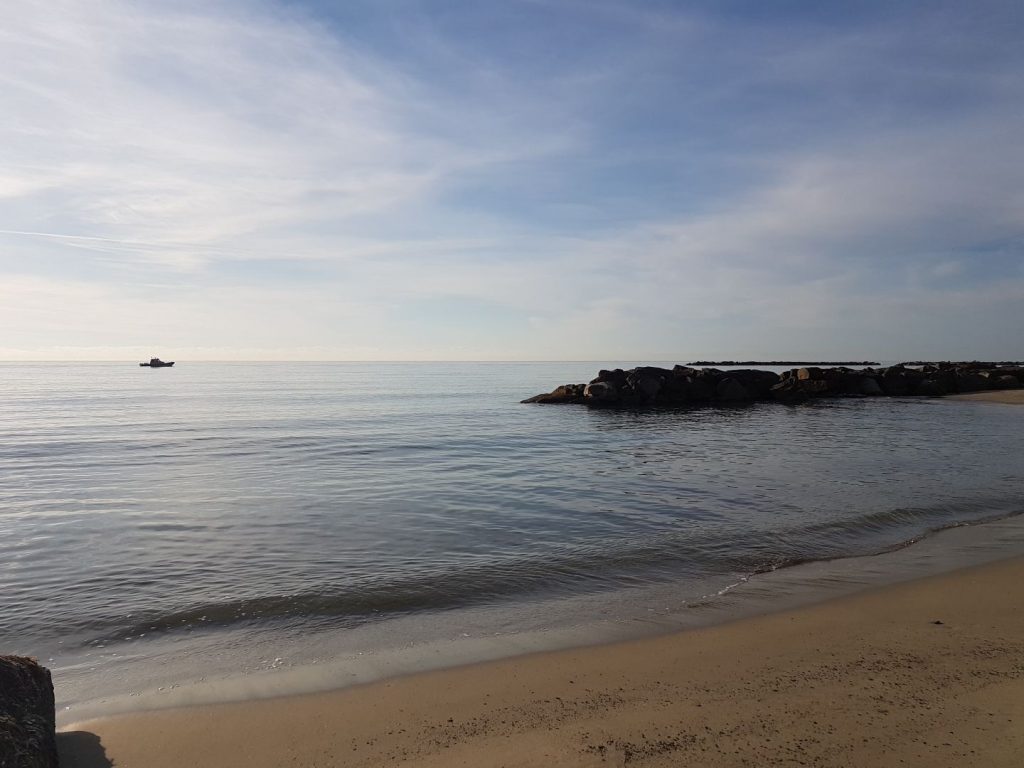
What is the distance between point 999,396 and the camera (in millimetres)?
46719

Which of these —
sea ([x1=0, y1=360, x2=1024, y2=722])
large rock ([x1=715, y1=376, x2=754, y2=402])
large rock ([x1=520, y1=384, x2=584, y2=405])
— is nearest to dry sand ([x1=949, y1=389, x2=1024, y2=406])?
large rock ([x1=715, y1=376, x2=754, y2=402])

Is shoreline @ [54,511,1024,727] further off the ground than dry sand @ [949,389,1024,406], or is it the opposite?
dry sand @ [949,389,1024,406]

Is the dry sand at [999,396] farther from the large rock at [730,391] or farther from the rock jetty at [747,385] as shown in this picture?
the large rock at [730,391]

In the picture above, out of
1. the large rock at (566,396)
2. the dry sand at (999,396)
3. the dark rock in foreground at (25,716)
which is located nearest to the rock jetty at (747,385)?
the large rock at (566,396)

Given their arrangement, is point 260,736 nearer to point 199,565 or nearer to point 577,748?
point 577,748

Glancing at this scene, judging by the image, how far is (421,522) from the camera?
38.7 ft

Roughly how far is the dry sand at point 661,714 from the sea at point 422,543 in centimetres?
56

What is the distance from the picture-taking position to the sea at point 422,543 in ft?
21.0

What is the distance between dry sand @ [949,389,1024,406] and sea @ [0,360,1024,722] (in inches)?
1002

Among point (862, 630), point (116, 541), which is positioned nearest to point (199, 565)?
point (116, 541)

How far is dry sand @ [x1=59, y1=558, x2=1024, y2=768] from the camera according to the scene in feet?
13.6

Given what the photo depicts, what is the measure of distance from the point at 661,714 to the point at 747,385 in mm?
46207

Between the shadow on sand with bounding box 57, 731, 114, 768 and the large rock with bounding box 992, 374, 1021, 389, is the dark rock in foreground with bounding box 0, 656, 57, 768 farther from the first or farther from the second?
the large rock with bounding box 992, 374, 1021, 389

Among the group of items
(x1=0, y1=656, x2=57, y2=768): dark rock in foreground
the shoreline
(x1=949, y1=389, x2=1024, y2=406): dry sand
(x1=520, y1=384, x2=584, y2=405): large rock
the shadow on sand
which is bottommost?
the shoreline
